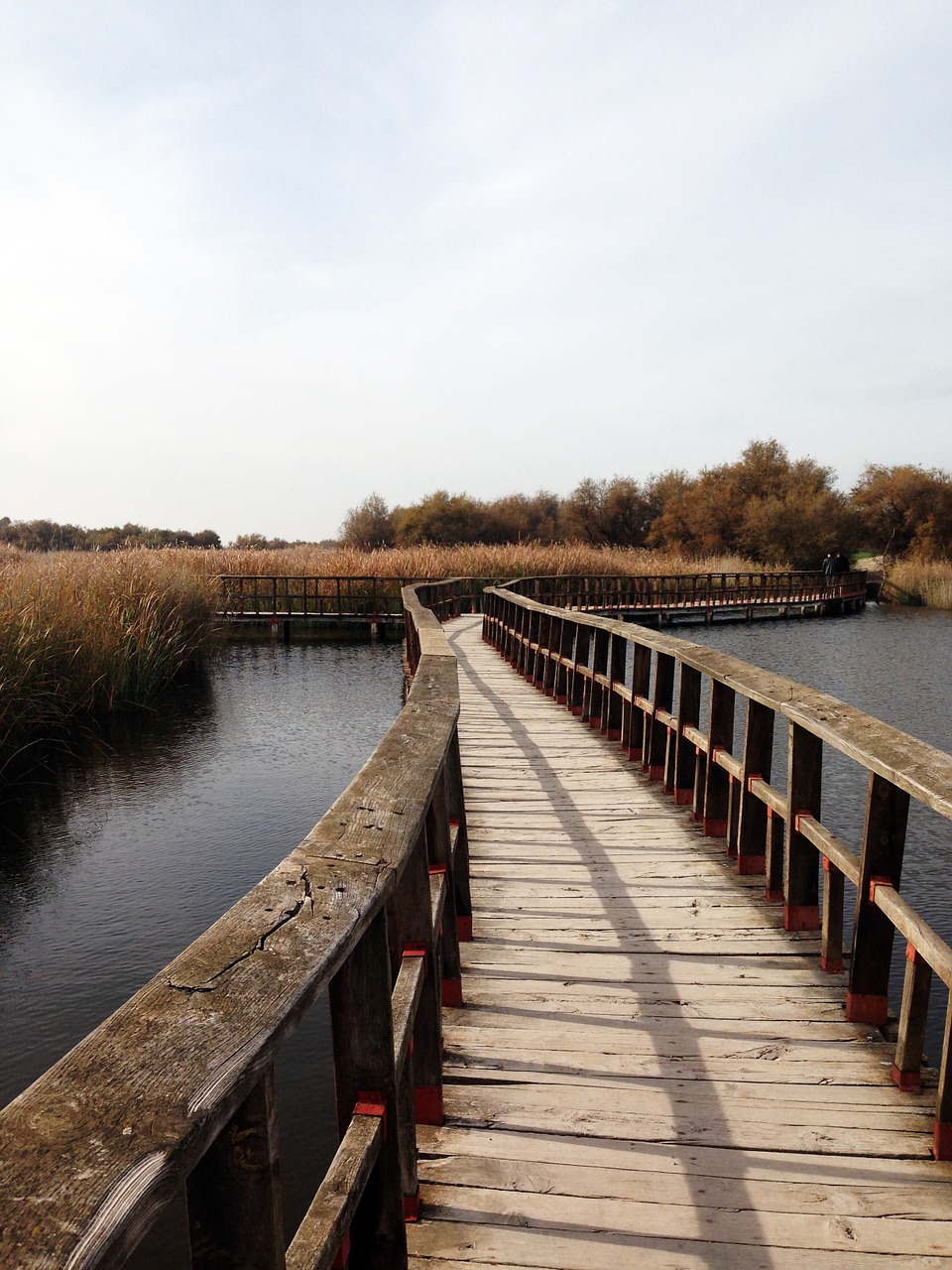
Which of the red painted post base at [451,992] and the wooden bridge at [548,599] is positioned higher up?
the red painted post base at [451,992]

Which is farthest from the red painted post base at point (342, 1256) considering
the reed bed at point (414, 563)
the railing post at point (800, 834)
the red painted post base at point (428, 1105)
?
the reed bed at point (414, 563)

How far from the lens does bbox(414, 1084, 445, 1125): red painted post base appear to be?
2.68 meters

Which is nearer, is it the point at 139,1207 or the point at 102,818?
the point at 139,1207

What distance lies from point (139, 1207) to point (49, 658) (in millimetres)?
11646

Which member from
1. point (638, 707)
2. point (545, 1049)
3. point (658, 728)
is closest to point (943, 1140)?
point (545, 1049)

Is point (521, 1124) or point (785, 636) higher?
point (521, 1124)

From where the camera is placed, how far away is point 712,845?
5.15 meters

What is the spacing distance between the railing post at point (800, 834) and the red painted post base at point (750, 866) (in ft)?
1.51

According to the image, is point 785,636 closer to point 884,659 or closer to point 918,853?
point 884,659

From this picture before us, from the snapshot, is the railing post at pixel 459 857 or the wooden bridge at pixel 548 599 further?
the wooden bridge at pixel 548 599

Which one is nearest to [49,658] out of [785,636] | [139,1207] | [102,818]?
[102,818]

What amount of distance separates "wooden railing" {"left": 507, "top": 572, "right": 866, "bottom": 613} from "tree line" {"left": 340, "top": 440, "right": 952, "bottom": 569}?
32.7 ft

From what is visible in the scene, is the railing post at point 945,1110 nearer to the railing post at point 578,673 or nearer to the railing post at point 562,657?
the railing post at point 578,673

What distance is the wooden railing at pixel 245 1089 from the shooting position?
83 cm
